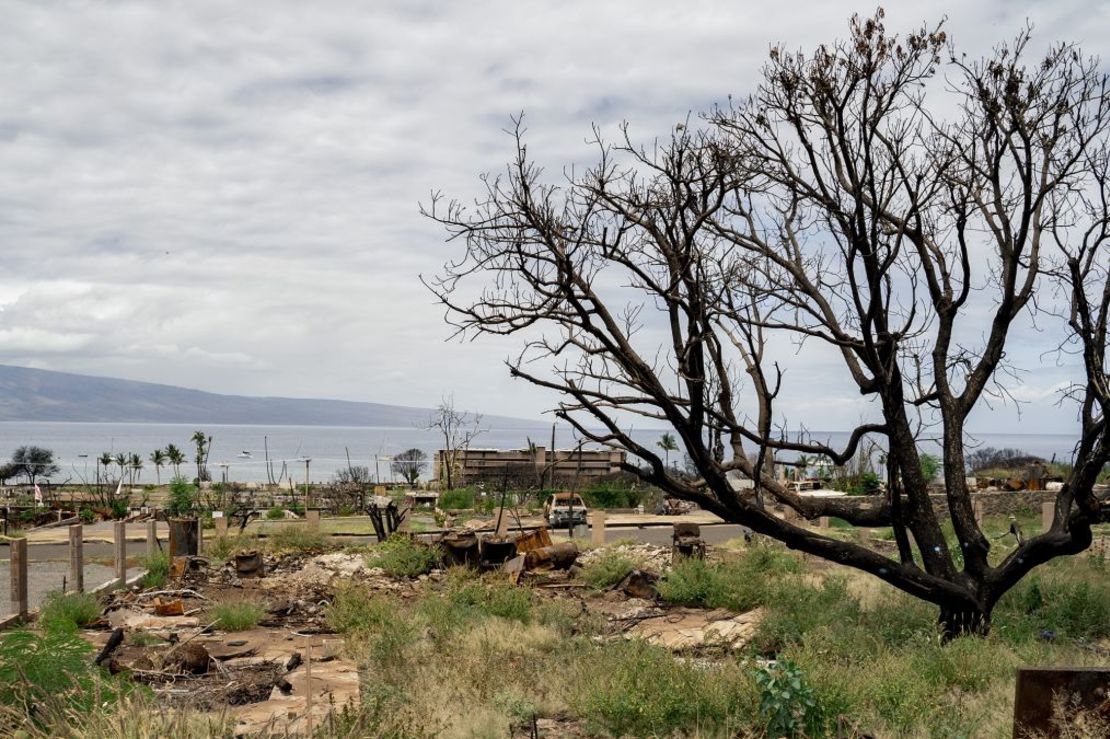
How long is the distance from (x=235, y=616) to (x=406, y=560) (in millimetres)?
6039

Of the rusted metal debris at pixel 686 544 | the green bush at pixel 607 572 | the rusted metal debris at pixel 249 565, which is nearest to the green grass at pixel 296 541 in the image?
the rusted metal debris at pixel 249 565

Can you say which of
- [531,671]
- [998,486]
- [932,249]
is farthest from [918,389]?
[998,486]

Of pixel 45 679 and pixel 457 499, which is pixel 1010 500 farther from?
pixel 45 679

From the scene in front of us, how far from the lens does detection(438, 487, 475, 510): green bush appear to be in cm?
3791

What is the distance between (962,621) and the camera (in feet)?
41.1

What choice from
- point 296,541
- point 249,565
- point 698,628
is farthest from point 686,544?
point 296,541

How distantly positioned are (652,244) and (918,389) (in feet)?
12.5

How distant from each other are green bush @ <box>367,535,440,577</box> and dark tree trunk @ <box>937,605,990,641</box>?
10250mm

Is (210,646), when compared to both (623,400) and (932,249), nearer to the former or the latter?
(623,400)

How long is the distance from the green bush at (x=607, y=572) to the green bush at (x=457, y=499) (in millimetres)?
18042

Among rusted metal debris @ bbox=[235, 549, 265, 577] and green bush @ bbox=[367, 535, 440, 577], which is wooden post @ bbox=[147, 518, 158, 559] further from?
green bush @ bbox=[367, 535, 440, 577]

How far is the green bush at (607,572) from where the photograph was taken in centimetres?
1905

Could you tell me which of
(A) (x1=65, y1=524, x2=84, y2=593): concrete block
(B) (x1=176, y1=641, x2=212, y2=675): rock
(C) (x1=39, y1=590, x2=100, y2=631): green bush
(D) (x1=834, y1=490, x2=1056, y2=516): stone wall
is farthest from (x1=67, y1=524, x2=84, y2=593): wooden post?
(D) (x1=834, y1=490, x2=1056, y2=516): stone wall

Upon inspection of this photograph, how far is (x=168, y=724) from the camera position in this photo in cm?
677
